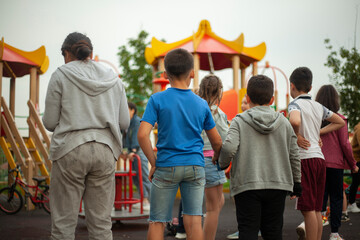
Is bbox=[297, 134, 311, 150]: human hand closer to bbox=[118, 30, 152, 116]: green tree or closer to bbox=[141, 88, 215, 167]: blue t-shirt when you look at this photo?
bbox=[141, 88, 215, 167]: blue t-shirt

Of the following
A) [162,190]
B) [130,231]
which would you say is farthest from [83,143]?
[130,231]

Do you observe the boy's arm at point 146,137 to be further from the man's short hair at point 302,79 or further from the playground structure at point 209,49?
the playground structure at point 209,49

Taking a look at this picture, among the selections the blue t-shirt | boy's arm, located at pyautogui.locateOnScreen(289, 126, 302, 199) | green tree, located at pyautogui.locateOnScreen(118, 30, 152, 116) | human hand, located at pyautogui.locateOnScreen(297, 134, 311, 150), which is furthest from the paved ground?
green tree, located at pyautogui.locateOnScreen(118, 30, 152, 116)

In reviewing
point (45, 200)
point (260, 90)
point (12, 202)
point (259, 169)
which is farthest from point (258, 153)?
point (12, 202)

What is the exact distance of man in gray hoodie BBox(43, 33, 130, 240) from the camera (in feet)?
9.96

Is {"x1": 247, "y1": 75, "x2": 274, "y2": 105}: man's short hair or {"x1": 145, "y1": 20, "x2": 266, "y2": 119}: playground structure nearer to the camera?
{"x1": 247, "y1": 75, "x2": 274, "y2": 105}: man's short hair

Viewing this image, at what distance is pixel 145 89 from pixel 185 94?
24.7 meters

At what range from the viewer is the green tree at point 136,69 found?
2733 centimetres

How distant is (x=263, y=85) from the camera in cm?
341

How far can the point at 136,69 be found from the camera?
90.3ft

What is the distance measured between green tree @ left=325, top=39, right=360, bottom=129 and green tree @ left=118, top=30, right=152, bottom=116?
599 inches

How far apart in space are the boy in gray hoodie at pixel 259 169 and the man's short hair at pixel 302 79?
3.31ft

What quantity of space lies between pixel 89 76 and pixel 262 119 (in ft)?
4.26

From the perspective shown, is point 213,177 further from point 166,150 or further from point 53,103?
point 53,103
